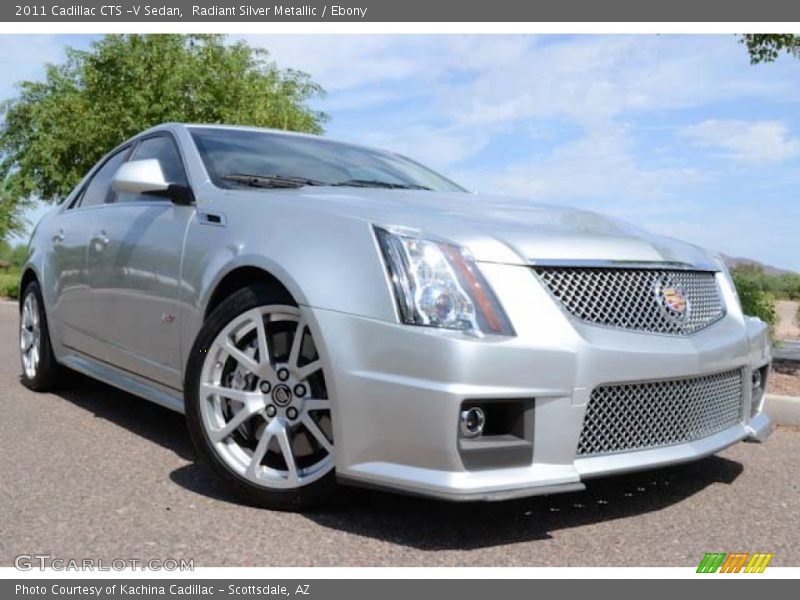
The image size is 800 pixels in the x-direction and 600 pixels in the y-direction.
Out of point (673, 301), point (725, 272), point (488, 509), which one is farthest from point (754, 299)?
point (488, 509)

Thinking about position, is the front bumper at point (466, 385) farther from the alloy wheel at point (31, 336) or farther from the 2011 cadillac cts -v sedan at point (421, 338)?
the alloy wheel at point (31, 336)

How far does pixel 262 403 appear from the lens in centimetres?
324

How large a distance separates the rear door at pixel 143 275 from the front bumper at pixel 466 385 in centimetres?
113

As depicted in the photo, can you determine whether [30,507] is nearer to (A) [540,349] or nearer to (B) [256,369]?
(B) [256,369]

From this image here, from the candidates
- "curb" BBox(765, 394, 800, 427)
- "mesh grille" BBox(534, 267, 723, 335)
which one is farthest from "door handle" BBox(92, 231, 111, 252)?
"curb" BBox(765, 394, 800, 427)

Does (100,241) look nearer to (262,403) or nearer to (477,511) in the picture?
(262,403)

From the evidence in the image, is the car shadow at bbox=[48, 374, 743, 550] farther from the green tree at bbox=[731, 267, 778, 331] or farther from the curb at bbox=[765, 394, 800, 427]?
the green tree at bbox=[731, 267, 778, 331]

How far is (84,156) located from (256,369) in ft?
54.8

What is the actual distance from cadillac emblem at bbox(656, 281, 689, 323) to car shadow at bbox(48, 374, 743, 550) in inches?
30.2

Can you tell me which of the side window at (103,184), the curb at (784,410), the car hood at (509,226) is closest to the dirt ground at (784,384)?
the curb at (784,410)

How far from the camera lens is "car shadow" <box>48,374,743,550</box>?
9.95ft

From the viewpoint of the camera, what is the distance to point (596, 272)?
10.1 ft

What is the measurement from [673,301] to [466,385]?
1005mm
